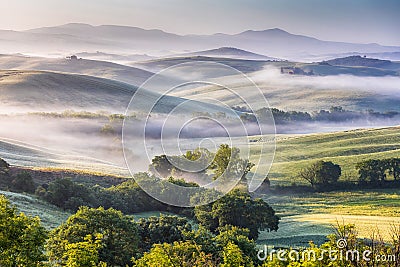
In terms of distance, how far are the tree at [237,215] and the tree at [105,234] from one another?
15.2 metres

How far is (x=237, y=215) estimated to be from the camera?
4909 centimetres

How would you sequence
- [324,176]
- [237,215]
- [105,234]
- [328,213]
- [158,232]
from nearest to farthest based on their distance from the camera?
[105,234]
[158,232]
[237,215]
[328,213]
[324,176]

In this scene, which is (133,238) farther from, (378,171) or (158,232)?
(378,171)

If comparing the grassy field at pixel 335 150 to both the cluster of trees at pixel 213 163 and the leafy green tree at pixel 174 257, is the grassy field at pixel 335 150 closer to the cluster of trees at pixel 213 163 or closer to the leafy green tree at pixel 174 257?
the cluster of trees at pixel 213 163

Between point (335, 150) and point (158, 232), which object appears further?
point (335, 150)

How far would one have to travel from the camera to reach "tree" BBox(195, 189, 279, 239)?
1921 inches

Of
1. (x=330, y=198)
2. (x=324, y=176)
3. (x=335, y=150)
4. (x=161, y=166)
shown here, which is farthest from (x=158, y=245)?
(x=335, y=150)

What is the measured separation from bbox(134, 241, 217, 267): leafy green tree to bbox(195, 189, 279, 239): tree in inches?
728

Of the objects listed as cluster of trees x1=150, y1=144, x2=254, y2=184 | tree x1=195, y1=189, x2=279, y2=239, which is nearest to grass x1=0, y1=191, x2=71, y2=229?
cluster of trees x1=150, y1=144, x2=254, y2=184

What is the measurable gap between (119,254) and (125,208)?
836 inches

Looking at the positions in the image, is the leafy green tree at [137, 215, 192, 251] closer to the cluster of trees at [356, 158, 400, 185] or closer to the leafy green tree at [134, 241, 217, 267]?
the leafy green tree at [134, 241, 217, 267]

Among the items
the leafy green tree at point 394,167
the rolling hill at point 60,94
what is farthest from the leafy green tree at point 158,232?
the rolling hill at point 60,94

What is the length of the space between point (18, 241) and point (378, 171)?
6659 centimetres

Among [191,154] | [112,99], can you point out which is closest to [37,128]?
[112,99]
